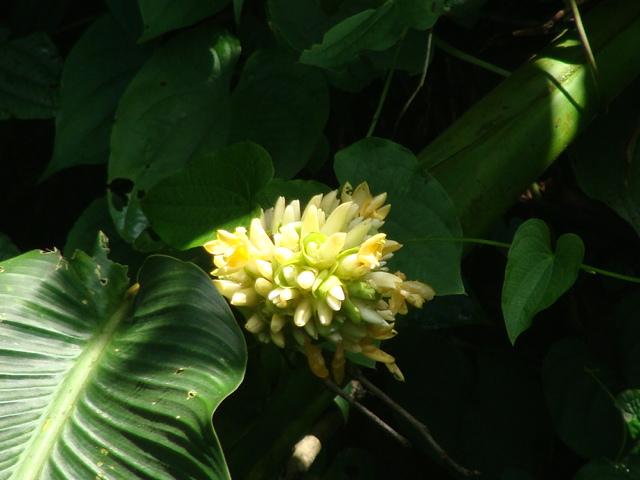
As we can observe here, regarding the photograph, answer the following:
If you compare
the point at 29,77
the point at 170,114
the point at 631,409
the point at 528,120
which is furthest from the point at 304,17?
the point at 631,409

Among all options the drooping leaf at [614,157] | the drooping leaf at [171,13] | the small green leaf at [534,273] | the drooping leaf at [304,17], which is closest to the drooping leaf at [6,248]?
the drooping leaf at [171,13]

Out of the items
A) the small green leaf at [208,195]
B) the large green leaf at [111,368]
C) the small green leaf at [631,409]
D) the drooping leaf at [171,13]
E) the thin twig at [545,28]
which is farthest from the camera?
the thin twig at [545,28]

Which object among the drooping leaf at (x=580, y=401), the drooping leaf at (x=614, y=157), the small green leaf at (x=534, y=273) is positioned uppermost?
the small green leaf at (x=534, y=273)

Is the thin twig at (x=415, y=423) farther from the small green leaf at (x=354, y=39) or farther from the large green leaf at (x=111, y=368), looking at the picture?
the small green leaf at (x=354, y=39)

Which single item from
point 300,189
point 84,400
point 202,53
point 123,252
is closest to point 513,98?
point 300,189

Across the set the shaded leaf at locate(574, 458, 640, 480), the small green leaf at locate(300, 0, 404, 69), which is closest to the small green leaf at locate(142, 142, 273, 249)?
the small green leaf at locate(300, 0, 404, 69)

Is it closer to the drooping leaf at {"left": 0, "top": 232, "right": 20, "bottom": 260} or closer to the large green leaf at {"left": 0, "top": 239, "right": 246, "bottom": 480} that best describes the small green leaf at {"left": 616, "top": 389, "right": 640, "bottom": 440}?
the large green leaf at {"left": 0, "top": 239, "right": 246, "bottom": 480}
